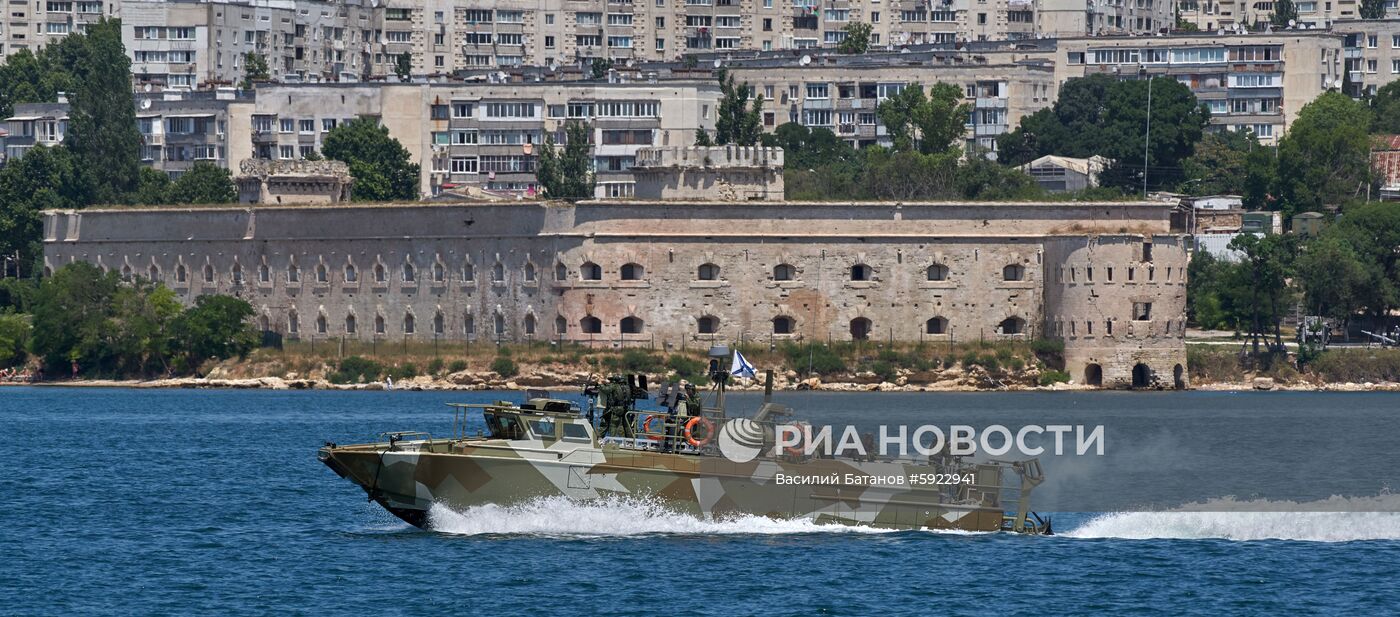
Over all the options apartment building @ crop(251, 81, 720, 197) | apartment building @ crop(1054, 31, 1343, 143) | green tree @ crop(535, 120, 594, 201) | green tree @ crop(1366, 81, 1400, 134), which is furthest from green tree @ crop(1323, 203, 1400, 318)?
green tree @ crop(1366, 81, 1400, 134)

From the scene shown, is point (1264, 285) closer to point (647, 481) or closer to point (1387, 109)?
point (1387, 109)

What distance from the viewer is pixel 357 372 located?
4525 inches

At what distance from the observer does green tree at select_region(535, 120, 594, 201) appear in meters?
129

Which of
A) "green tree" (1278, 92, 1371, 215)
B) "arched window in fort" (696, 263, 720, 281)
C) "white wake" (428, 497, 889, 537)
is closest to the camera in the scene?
"white wake" (428, 497, 889, 537)

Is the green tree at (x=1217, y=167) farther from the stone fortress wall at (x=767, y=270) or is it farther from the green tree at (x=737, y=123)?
the stone fortress wall at (x=767, y=270)

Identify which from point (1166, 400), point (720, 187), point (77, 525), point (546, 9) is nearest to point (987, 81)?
point (546, 9)

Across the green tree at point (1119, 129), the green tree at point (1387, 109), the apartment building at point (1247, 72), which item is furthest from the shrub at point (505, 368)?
the green tree at point (1387, 109)

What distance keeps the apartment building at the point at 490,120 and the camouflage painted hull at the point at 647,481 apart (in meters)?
97.5

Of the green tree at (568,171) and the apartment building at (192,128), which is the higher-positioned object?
the apartment building at (192,128)

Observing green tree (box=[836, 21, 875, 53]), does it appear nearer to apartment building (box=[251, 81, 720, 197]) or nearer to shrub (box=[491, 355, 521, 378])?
apartment building (box=[251, 81, 720, 197])

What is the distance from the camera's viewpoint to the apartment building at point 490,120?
490ft

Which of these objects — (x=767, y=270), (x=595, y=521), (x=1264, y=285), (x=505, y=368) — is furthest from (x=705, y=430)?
(x=1264, y=285)

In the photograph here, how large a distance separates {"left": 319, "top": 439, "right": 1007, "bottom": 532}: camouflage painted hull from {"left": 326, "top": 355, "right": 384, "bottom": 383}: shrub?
65206mm

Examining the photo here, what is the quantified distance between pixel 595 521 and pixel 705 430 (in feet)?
9.05
